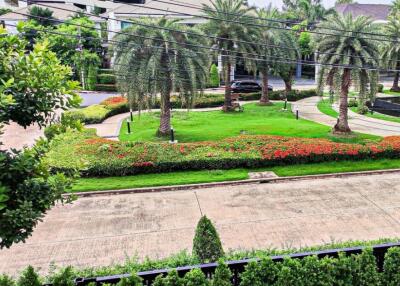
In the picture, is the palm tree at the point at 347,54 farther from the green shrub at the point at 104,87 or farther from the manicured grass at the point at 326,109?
the green shrub at the point at 104,87

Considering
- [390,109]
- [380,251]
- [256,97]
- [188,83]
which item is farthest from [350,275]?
[256,97]

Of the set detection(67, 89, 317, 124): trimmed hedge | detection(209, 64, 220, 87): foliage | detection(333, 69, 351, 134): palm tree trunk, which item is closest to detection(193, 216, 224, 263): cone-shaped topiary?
detection(67, 89, 317, 124): trimmed hedge

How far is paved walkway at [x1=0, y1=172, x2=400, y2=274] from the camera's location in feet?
38.1

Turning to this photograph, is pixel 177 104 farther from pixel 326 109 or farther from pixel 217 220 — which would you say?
pixel 217 220

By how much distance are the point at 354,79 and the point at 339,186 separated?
292 inches

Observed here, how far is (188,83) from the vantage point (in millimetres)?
20188

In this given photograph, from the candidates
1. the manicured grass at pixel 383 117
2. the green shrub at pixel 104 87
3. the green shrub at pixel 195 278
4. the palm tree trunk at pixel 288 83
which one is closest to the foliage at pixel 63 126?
the green shrub at pixel 195 278

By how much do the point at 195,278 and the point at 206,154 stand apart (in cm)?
1107

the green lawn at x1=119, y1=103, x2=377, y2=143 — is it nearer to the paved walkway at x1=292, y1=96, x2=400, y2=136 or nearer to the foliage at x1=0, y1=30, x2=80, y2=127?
the paved walkway at x1=292, y1=96, x2=400, y2=136

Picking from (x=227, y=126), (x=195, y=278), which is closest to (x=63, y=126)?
(x=195, y=278)

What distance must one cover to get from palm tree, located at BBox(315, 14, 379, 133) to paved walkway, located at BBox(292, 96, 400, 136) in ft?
14.1

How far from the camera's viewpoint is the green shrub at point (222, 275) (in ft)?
23.9

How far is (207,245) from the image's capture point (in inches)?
348

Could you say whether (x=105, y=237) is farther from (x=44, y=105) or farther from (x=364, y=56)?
(x=364, y=56)
